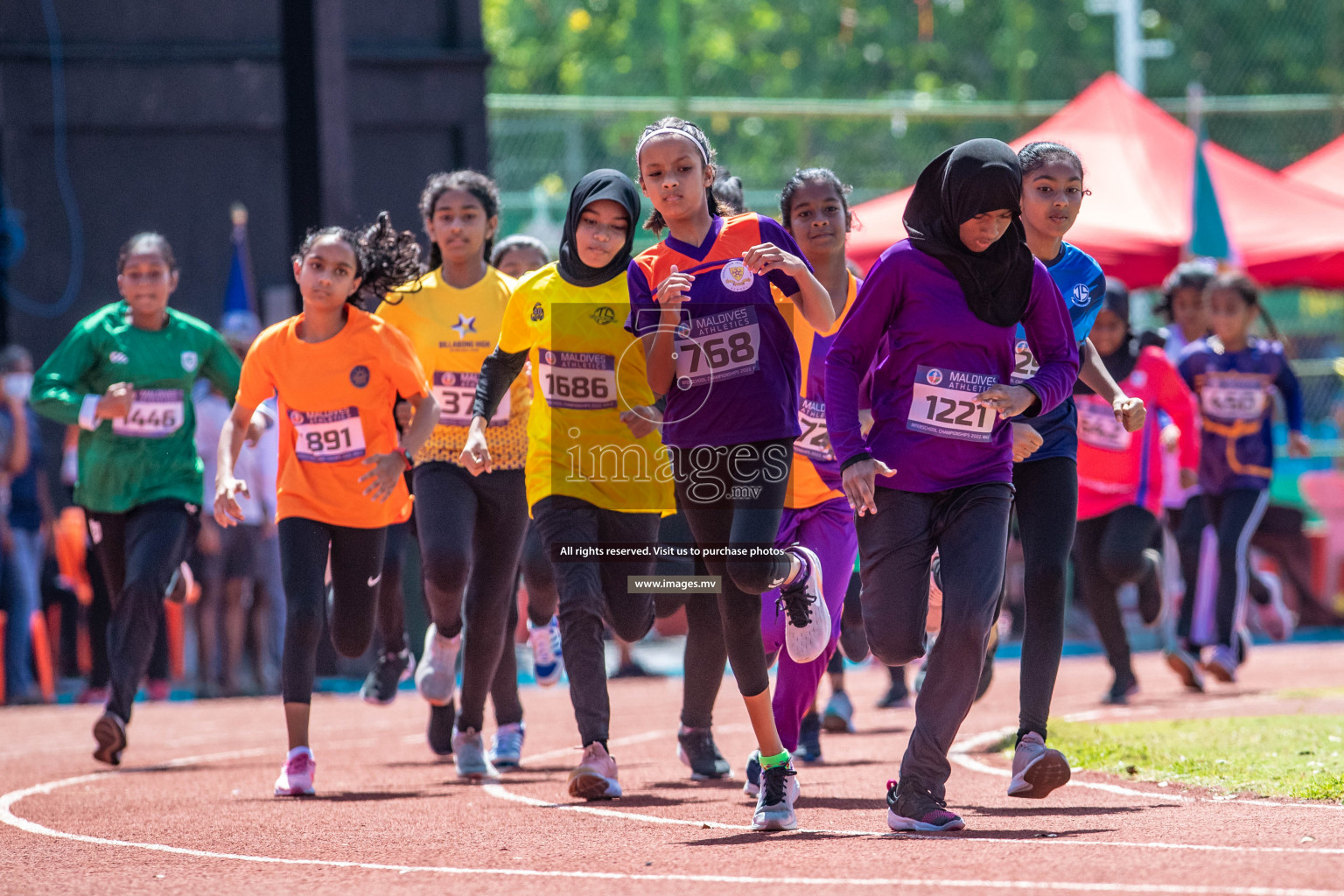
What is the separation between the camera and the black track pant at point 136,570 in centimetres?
872

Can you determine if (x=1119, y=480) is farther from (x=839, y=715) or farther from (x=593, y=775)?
(x=593, y=775)

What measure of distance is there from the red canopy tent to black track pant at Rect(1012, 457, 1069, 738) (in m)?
7.95

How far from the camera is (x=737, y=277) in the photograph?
6133 millimetres

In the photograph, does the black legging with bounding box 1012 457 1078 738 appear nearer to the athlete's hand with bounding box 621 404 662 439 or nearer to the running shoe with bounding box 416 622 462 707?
the athlete's hand with bounding box 621 404 662 439

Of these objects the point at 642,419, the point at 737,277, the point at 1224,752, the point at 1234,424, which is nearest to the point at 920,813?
the point at 642,419

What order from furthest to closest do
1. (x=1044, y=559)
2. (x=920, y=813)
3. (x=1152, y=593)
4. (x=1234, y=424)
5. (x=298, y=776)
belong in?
1. (x=1234, y=424)
2. (x=1152, y=593)
3. (x=298, y=776)
4. (x=1044, y=559)
5. (x=920, y=813)

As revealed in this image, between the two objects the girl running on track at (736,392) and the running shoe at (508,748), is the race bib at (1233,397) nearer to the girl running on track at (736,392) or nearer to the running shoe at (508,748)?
the running shoe at (508,748)

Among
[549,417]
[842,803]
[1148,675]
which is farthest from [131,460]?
[1148,675]

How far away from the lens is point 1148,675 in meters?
13.0

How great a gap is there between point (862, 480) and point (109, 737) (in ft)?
14.0

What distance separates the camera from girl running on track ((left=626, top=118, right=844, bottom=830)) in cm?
605

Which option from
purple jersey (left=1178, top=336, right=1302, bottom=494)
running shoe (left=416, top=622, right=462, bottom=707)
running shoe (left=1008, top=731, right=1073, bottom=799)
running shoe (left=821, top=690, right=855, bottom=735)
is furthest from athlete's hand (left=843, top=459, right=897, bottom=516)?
purple jersey (left=1178, top=336, right=1302, bottom=494)

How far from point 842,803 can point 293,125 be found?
8.67 m

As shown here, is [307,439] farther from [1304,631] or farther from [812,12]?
[812,12]
